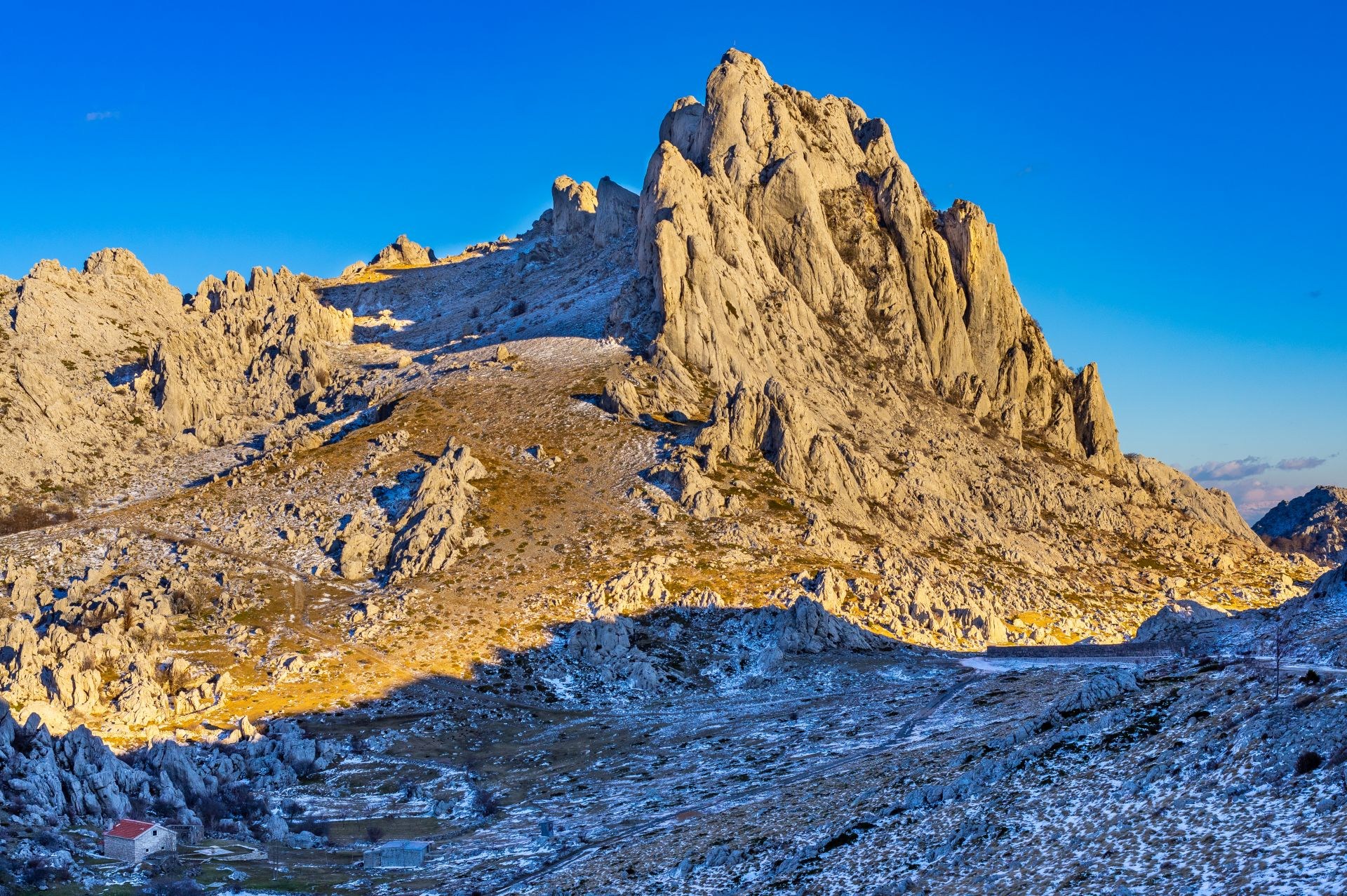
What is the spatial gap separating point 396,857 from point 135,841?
43.4 feet

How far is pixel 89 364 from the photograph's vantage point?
154 meters

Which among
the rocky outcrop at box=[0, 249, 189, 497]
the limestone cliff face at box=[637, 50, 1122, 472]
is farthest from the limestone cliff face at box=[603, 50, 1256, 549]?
the rocky outcrop at box=[0, 249, 189, 497]

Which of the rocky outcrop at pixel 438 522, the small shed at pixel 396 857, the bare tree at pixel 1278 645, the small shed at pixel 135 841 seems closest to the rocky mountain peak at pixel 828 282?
the rocky outcrop at pixel 438 522

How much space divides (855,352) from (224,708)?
109 meters

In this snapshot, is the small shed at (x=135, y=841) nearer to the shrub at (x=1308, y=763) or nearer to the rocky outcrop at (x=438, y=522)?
the shrub at (x=1308, y=763)

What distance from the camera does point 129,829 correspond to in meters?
55.0

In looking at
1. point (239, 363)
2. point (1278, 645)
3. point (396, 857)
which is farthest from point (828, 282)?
point (1278, 645)

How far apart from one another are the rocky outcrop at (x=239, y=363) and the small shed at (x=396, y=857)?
104 meters

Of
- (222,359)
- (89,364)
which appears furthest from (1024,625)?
(89,364)

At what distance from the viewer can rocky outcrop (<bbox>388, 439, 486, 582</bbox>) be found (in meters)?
113

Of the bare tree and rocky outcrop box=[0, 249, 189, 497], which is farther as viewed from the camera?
rocky outcrop box=[0, 249, 189, 497]

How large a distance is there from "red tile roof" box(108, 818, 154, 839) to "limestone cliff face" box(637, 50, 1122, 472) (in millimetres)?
109819

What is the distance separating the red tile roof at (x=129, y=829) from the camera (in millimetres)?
54281

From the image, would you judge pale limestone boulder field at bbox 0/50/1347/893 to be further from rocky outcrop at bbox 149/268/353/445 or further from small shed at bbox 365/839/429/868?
small shed at bbox 365/839/429/868
